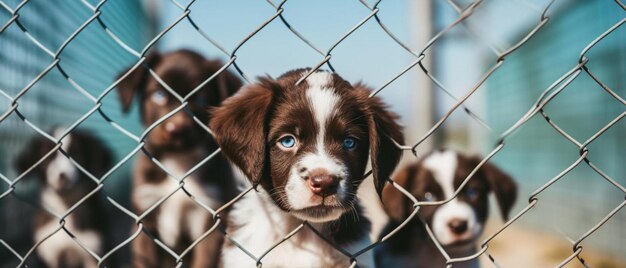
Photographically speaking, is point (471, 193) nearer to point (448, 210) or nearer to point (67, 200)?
point (448, 210)

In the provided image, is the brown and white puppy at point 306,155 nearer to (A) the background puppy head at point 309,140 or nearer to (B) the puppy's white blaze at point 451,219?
(A) the background puppy head at point 309,140

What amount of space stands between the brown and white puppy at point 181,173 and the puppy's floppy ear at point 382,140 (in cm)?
151

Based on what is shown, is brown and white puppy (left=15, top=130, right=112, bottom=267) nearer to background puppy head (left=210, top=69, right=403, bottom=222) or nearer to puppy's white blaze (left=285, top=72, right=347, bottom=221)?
background puppy head (left=210, top=69, right=403, bottom=222)

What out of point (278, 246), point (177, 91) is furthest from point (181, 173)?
point (278, 246)

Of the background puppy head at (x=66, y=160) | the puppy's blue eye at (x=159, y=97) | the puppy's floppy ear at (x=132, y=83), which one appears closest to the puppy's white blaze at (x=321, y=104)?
the puppy's blue eye at (x=159, y=97)

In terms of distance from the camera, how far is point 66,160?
13.5 feet

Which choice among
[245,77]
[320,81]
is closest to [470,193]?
[320,81]

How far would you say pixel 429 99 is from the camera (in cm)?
663

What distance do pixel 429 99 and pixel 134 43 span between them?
3.92 meters

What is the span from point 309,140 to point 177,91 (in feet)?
5.73

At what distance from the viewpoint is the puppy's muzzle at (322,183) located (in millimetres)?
1964

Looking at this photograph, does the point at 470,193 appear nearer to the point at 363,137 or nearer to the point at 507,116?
the point at 363,137

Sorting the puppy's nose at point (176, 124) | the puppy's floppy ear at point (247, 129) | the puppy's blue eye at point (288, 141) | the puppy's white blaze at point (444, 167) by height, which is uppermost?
the puppy's nose at point (176, 124)

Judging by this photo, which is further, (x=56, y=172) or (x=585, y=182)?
(x=585, y=182)
